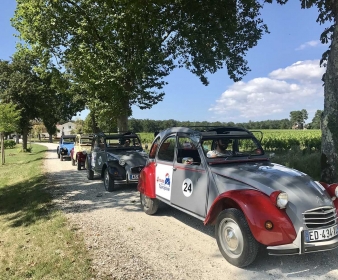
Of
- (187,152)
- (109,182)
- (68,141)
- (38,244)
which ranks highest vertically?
(187,152)

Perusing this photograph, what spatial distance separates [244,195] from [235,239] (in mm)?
644

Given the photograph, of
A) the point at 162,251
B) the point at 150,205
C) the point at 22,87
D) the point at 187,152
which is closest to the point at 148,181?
the point at 150,205

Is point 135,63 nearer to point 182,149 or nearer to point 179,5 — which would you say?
point 179,5

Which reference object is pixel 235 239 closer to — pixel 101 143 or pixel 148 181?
pixel 148 181

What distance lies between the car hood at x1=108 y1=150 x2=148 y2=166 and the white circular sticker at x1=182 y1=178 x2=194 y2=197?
4.08 m

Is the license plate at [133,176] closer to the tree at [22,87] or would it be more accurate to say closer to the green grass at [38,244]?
the green grass at [38,244]

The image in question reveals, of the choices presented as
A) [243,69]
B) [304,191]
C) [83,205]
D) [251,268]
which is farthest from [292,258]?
[243,69]

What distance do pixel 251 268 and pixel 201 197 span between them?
1.32 m

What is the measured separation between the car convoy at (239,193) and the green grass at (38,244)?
76.0 inches

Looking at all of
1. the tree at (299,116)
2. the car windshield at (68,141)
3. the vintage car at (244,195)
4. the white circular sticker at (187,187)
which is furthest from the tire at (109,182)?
the tree at (299,116)

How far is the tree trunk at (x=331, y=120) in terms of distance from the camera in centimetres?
806

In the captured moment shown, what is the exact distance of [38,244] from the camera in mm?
5473

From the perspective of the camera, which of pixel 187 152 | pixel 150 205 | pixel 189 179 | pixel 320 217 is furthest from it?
pixel 150 205

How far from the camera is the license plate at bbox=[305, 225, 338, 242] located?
3857 mm
